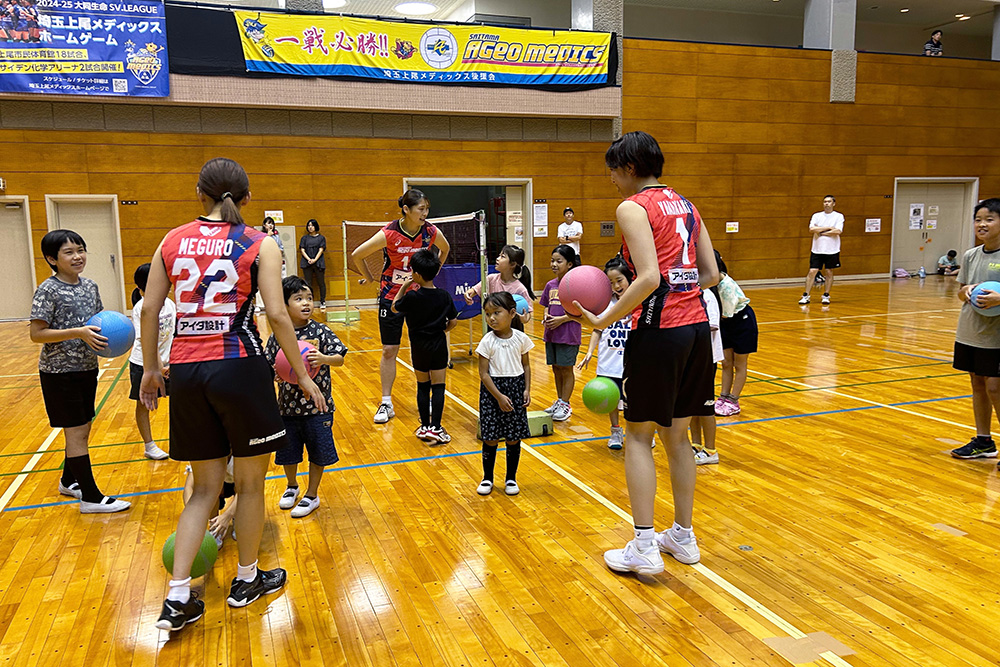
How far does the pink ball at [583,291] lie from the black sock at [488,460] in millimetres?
1076

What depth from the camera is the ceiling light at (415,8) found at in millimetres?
16312

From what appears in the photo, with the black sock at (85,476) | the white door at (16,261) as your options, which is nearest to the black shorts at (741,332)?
the black sock at (85,476)

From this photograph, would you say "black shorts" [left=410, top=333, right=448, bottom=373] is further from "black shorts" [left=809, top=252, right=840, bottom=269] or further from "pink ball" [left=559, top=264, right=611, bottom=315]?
"black shorts" [left=809, top=252, right=840, bottom=269]

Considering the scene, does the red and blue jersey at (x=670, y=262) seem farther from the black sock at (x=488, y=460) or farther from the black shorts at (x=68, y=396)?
the black shorts at (x=68, y=396)

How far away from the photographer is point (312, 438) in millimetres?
3760

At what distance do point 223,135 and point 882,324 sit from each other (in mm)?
11715

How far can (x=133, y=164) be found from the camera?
1244 centimetres

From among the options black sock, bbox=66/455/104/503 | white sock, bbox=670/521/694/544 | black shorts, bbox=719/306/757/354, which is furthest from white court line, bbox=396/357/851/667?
black sock, bbox=66/455/104/503

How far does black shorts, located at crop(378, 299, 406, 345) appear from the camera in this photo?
548 cm

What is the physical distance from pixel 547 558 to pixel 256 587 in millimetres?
1301

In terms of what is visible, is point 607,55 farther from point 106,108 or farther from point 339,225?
point 106,108

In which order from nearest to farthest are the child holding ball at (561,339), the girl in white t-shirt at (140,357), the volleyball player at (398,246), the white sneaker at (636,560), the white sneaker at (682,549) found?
the white sneaker at (636,560) → the white sneaker at (682,549) → the girl in white t-shirt at (140,357) → the child holding ball at (561,339) → the volleyball player at (398,246)

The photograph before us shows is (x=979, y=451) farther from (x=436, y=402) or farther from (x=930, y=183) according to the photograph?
(x=930, y=183)

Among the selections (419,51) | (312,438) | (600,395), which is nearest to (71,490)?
(312,438)
